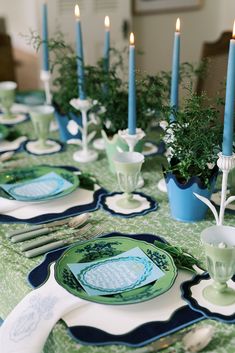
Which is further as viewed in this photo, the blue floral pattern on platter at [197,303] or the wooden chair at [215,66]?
the wooden chair at [215,66]

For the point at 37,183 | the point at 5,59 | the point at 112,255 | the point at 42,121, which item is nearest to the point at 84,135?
the point at 42,121

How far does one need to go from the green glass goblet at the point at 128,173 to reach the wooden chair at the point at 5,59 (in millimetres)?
1611

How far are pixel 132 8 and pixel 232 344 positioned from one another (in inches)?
128

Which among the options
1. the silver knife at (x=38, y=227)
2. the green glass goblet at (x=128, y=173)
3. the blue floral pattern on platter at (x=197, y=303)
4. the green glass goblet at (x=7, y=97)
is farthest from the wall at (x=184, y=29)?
the blue floral pattern on platter at (x=197, y=303)

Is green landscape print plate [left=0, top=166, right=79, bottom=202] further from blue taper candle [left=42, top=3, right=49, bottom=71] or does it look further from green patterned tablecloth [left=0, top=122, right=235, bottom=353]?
blue taper candle [left=42, top=3, right=49, bottom=71]

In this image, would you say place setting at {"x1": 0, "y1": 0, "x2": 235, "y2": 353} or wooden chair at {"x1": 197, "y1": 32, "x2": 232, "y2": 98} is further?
wooden chair at {"x1": 197, "y1": 32, "x2": 232, "y2": 98}

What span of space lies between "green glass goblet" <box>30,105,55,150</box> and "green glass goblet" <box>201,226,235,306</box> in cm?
84

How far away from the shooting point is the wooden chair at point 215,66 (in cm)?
206

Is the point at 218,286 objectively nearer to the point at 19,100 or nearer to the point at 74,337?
the point at 74,337

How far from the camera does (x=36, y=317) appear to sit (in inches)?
32.1

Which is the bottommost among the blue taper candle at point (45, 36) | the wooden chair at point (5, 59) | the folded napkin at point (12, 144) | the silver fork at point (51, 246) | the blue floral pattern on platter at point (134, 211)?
the silver fork at point (51, 246)

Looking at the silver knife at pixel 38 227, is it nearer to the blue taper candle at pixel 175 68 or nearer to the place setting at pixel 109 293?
the place setting at pixel 109 293

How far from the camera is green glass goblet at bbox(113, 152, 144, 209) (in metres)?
1.17

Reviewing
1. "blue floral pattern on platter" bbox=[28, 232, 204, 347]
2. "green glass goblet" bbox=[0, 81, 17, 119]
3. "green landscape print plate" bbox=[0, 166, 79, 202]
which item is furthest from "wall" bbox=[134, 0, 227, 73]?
"blue floral pattern on platter" bbox=[28, 232, 204, 347]
